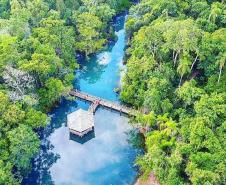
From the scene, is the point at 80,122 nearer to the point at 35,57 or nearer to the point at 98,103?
the point at 98,103

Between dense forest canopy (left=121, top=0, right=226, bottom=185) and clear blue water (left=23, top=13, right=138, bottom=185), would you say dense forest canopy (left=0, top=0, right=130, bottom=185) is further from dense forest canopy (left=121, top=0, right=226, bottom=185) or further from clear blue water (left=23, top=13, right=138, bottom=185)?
dense forest canopy (left=121, top=0, right=226, bottom=185)

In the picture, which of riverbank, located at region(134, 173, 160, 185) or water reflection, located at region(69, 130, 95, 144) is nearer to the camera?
riverbank, located at region(134, 173, 160, 185)

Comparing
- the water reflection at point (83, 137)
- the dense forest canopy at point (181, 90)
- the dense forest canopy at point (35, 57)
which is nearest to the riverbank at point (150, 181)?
the dense forest canopy at point (181, 90)

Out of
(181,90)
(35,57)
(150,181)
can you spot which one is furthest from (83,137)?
(181,90)

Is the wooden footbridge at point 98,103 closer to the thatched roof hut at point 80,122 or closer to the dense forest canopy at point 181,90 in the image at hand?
the dense forest canopy at point 181,90

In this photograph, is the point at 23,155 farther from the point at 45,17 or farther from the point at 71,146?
the point at 45,17

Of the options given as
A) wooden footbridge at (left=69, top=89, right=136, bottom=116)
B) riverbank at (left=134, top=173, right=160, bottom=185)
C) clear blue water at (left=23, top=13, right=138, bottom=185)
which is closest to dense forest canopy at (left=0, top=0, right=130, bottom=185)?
clear blue water at (left=23, top=13, right=138, bottom=185)
